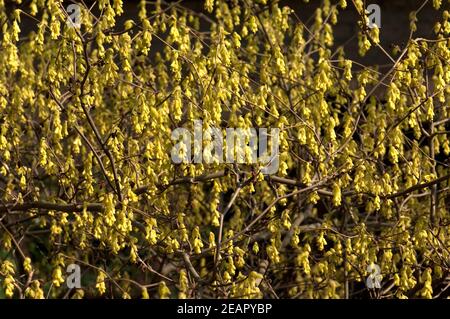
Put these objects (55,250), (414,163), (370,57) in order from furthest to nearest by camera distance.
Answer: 1. (370,57)
2. (55,250)
3. (414,163)

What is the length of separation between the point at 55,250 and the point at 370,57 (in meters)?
3.34

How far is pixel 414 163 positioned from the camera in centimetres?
609

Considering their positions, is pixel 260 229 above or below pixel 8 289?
above

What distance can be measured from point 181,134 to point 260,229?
3.96 ft

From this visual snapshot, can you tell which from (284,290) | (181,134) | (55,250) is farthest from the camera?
(284,290)

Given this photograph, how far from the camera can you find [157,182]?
5598 mm

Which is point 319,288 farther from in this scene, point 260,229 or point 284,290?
point 284,290

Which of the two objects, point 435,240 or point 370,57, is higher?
point 370,57

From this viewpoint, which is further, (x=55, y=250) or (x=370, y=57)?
(x=370, y=57)

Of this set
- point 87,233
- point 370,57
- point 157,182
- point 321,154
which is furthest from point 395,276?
point 370,57

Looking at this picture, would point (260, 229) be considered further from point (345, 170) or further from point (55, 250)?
point (55, 250)

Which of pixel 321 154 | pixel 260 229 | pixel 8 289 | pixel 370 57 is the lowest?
pixel 8 289

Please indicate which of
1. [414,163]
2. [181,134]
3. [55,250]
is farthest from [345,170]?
[55,250]

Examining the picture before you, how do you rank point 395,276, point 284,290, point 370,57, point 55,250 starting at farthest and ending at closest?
point 370,57, point 284,290, point 55,250, point 395,276
